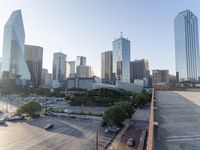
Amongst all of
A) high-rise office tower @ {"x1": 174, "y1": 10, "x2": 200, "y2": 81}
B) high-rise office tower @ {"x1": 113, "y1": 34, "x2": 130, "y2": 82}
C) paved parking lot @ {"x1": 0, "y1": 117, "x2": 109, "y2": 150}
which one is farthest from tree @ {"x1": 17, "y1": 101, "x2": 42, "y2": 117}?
high-rise office tower @ {"x1": 174, "y1": 10, "x2": 200, "y2": 81}

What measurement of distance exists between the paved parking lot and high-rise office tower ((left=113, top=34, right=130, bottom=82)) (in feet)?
436

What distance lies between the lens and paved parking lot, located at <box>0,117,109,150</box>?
27975 millimetres

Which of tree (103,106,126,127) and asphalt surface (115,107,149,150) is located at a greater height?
tree (103,106,126,127)

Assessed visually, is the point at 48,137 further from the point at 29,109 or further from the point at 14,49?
the point at 14,49

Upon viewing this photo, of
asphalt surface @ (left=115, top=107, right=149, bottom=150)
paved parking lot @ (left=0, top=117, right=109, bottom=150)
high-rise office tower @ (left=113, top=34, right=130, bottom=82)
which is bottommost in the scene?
paved parking lot @ (left=0, top=117, right=109, bottom=150)

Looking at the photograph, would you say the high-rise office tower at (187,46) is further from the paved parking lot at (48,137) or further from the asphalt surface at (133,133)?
the paved parking lot at (48,137)

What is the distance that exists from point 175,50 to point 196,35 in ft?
64.5

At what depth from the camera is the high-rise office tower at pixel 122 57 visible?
169625 mm

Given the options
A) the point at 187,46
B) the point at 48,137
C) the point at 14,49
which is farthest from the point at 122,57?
the point at 48,137

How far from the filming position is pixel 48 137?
107 ft

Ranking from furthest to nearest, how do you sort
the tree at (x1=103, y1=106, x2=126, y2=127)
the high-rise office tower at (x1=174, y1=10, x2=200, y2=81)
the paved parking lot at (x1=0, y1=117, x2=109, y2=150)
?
1. the high-rise office tower at (x1=174, y1=10, x2=200, y2=81)
2. the tree at (x1=103, y1=106, x2=126, y2=127)
3. the paved parking lot at (x1=0, y1=117, x2=109, y2=150)

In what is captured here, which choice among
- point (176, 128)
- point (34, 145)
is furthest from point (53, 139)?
point (176, 128)

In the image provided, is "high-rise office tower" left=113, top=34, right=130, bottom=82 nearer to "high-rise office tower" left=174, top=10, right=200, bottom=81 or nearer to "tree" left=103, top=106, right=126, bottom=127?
"high-rise office tower" left=174, top=10, right=200, bottom=81

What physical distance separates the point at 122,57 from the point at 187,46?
5337 cm
